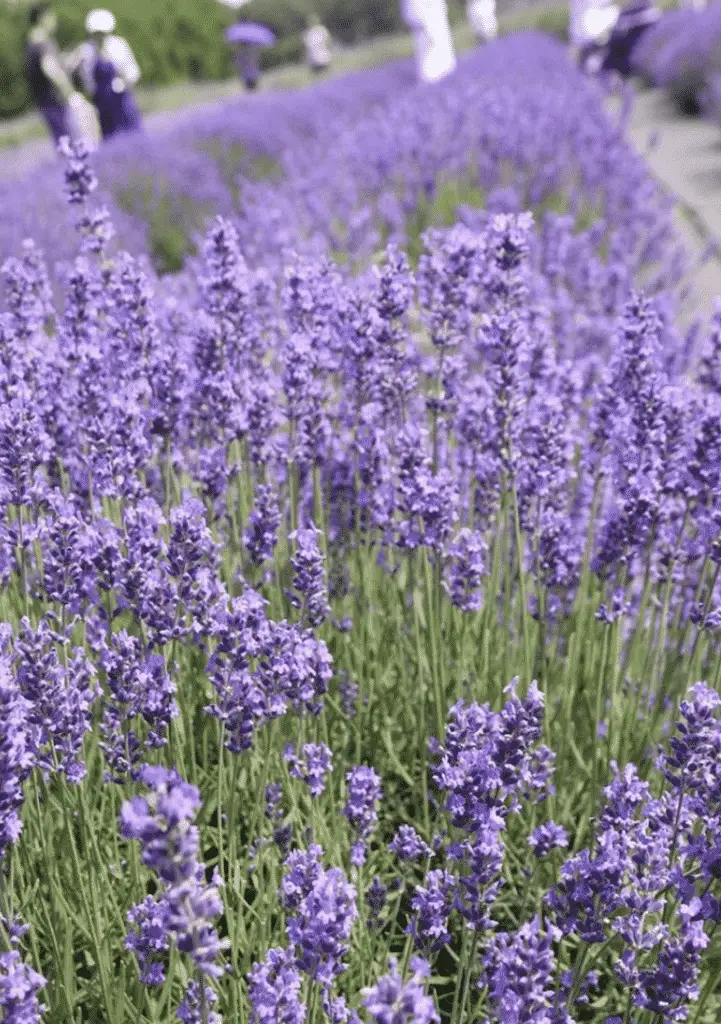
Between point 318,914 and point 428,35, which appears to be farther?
point 428,35

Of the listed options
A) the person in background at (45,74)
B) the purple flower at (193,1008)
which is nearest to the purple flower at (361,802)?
the purple flower at (193,1008)

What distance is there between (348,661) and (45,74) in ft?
41.3

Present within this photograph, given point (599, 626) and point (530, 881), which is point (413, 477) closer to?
point (530, 881)

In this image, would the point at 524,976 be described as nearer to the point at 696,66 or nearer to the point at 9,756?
the point at 9,756

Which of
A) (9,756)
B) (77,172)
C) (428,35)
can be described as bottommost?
(428,35)

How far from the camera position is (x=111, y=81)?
1475cm

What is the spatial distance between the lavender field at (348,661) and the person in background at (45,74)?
11.0m

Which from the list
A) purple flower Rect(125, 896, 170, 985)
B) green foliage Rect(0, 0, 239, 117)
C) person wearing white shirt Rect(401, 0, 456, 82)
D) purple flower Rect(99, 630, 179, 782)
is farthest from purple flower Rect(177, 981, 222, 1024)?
green foliage Rect(0, 0, 239, 117)

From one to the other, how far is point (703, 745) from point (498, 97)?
34.9 ft

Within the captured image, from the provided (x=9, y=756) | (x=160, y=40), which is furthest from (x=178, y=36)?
(x=9, y=756)

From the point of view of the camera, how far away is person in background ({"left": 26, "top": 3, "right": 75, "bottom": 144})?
13188 mm

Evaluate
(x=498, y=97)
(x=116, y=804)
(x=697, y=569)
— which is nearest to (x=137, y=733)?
(x=116, y=804)

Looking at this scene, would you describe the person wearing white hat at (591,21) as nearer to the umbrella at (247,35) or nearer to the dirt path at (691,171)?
the dirt path at (691,171)

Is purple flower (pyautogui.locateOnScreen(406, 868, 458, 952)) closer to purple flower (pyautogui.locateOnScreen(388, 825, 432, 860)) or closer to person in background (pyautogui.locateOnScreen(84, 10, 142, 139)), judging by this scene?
purple flower (pyautogui.locateOnScreen(388, 825, 432, 860))
